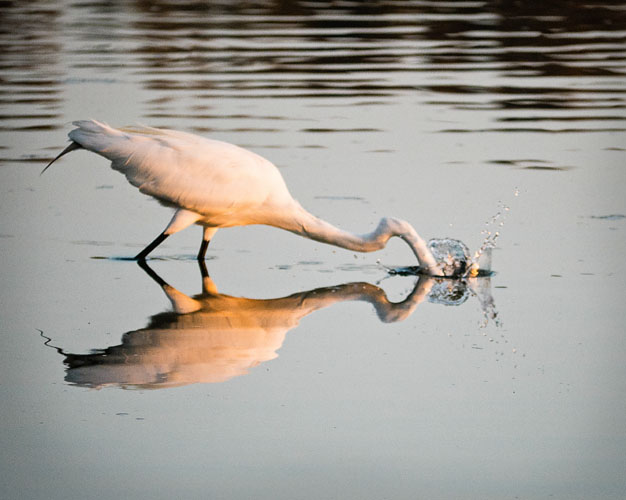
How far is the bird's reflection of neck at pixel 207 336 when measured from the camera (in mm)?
7082

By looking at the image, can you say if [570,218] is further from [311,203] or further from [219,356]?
[219,356]

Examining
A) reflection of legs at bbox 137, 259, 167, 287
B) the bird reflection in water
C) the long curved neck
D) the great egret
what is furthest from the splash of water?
reflection of legs at bbox 137, 259, 167, 287

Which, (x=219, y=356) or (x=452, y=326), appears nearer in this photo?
(x=219, y=356)

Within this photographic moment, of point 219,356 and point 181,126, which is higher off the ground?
point 181,126

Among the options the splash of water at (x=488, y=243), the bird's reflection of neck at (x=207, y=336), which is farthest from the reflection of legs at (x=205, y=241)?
the splash of water at (x=488, y=243)

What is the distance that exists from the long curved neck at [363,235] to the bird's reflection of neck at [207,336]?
0.19 meters

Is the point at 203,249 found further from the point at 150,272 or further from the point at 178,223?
the point at 150,272

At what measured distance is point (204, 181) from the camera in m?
9.59

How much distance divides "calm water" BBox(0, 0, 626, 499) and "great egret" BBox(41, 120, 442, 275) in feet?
Answer: 1.06

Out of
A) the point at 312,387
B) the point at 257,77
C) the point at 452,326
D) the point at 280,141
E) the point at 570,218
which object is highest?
the point at 257,77

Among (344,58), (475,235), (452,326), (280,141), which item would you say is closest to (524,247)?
(475,235)

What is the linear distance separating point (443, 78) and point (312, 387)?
1305 cm

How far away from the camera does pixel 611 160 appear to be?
509 inches

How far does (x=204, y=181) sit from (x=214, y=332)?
1.94 metres
